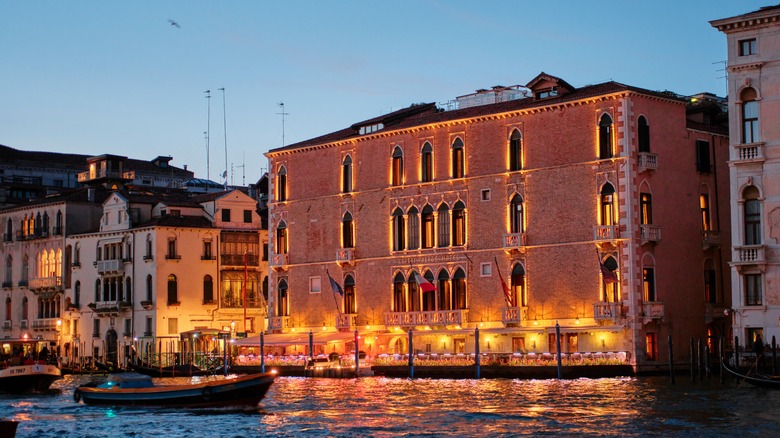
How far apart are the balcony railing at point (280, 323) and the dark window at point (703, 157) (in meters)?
21.2

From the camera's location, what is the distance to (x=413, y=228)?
61031 mm

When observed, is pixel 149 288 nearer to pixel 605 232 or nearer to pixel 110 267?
pixel 110 267

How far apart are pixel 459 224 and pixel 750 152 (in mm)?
14697

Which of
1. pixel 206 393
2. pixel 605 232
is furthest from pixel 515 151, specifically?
pixel 206 393

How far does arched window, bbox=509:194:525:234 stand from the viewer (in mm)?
56719

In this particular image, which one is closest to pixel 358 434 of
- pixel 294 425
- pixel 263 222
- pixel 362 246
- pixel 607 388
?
pixel 294 425

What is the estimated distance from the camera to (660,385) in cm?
4741

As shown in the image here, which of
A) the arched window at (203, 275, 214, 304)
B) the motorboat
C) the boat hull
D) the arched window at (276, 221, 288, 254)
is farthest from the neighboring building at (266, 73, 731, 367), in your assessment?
the motorboat

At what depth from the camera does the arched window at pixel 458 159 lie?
194 feet

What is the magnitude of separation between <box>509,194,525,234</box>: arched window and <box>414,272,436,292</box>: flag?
4.39m

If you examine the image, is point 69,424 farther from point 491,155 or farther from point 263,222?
point 263,222

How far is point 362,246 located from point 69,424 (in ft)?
80.5

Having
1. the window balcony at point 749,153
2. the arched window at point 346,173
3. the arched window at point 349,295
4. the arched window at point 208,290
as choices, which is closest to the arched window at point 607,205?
the window balcony at point 749,153

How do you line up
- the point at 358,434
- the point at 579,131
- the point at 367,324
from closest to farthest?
the point at 358,434 → the point at 579,131 → the point at 367,324
